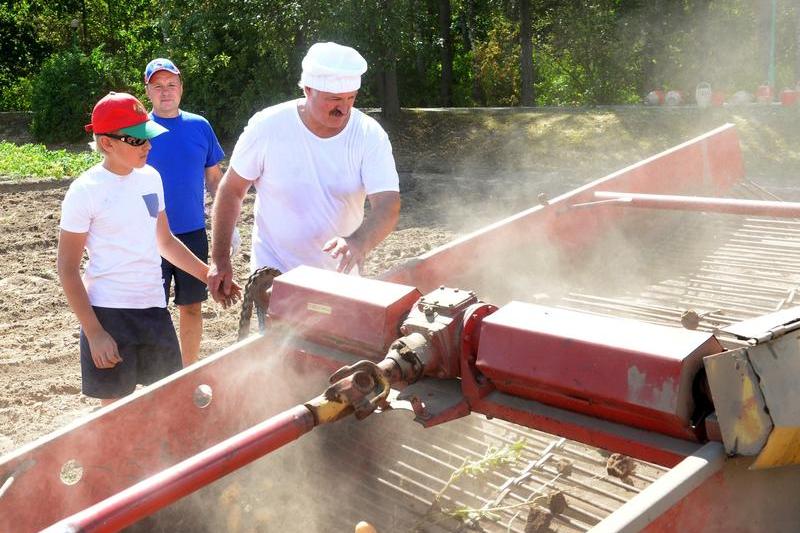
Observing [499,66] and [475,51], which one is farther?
[475,51]

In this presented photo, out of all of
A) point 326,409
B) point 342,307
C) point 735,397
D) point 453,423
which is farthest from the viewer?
point 453,423

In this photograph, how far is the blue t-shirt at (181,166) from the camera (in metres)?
4.73

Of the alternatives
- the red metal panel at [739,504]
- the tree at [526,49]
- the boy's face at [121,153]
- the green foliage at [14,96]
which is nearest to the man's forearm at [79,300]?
the boy's face at [121,153]

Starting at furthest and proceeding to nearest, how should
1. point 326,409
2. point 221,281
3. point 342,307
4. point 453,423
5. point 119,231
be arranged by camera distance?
1. point 221,281
2. point 119,231
3. point 453,423
4. point 342,307
5. point 326,409

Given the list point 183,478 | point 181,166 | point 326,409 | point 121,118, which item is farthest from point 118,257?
point 183,478

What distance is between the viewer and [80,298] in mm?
3432

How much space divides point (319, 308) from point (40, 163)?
10.7 meters

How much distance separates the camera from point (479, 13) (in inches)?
749

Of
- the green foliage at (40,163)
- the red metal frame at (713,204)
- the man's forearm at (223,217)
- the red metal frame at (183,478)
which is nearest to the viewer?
the red metal frame at (183,478)

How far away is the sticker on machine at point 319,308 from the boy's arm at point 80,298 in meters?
0.92

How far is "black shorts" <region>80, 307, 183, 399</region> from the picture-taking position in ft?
12.0

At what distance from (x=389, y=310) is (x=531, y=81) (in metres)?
13.0

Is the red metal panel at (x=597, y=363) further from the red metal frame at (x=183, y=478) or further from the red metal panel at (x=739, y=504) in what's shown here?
the red metal frame at (x=183, y=478)

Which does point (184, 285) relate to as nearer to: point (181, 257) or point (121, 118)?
point (181, 257)
